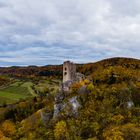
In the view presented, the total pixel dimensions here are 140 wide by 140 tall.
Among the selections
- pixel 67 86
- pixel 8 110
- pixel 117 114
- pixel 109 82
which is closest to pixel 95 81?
pixel 109 82

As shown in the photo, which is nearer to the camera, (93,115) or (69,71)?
(93,115)

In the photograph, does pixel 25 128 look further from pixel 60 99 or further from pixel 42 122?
pixel 60 99

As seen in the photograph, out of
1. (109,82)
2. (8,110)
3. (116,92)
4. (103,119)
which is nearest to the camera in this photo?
(103,119)

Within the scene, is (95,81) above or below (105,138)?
above

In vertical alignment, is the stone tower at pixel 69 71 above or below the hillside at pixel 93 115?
above

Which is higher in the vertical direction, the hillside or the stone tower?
the stone tower

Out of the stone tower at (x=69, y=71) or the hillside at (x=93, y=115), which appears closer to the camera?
the hillside at (x=93, y=115)

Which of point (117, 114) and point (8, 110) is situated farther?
point (8, 110)

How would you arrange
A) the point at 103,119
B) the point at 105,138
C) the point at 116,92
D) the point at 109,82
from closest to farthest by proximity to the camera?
the point at 105,138 → the point at 103,119 → the point at 116,92 → the point at 109,82

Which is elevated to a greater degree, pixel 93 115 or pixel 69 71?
pixel 69 71

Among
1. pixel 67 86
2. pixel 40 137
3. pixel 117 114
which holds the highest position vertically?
pixel 67 86

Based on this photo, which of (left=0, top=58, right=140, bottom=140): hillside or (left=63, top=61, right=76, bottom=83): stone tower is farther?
(left=63, top=61, right=76, bottom=83): stone tower
